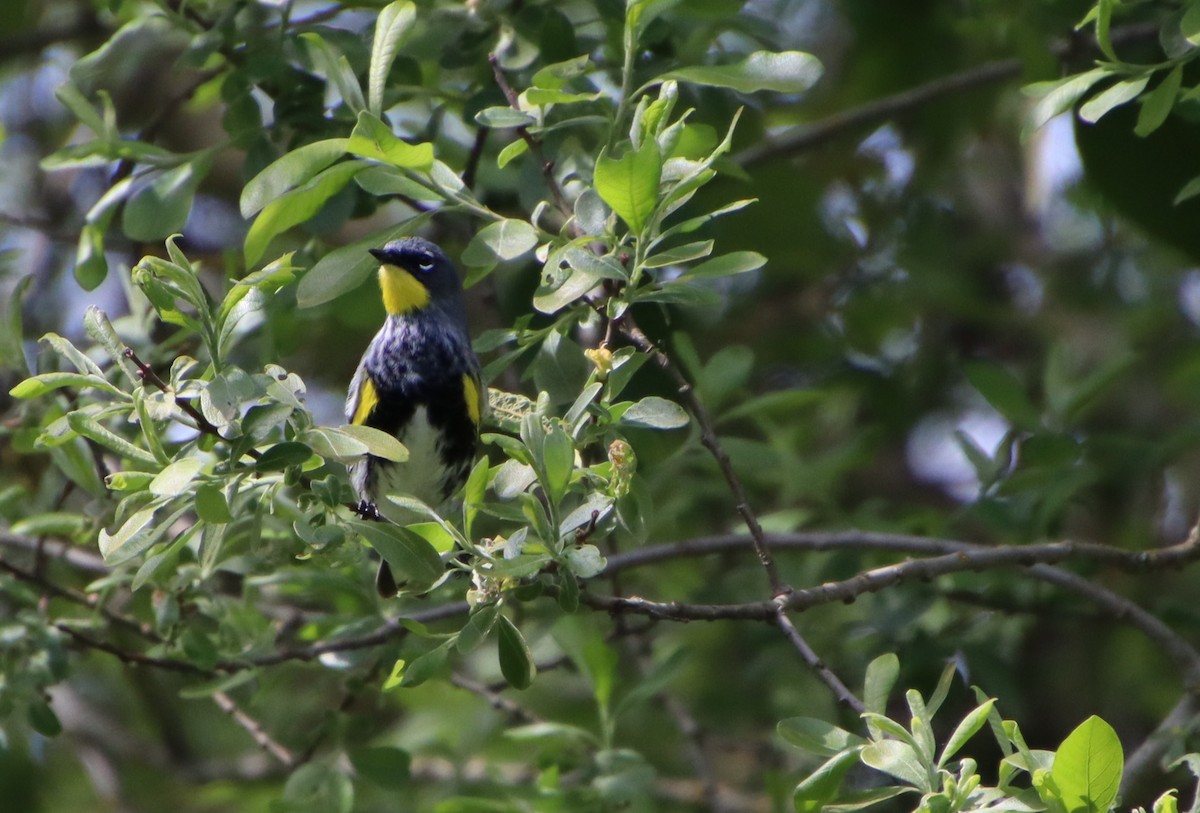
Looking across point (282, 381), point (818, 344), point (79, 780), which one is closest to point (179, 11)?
point (282, 381)

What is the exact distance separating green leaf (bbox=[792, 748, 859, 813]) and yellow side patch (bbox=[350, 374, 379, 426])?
5.43ft

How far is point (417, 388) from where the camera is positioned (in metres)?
3.47

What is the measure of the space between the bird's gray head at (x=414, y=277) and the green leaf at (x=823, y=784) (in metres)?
1.85

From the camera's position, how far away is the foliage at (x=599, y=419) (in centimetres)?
224

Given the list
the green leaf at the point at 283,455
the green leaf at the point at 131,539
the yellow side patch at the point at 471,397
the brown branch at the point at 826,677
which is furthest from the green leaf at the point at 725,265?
the yellow side patch at the point at 471,397

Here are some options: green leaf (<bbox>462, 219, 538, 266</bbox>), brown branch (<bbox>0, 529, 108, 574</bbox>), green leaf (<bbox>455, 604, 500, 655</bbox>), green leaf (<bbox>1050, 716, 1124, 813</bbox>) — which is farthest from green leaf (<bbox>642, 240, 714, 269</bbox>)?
brown branch (<bbox>0, 529, 108, 574</bbox>)

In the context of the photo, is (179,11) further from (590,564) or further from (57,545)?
(590,564)

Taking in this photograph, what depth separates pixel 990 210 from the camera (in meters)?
7.27

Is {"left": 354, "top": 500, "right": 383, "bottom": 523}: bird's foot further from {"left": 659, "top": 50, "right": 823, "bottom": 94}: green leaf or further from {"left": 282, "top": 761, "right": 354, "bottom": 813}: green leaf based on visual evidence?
{"left": 659, "top": 50, "right": 823, "bottom": 94}: green leaf

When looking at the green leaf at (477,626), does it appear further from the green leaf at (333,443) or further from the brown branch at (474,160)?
the brown branch at (474,160)

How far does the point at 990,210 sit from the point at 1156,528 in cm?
269

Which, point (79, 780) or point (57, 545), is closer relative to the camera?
point (57, 545)

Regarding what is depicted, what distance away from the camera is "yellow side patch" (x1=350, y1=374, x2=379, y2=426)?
11.4 feet

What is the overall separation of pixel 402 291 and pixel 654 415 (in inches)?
60.6
